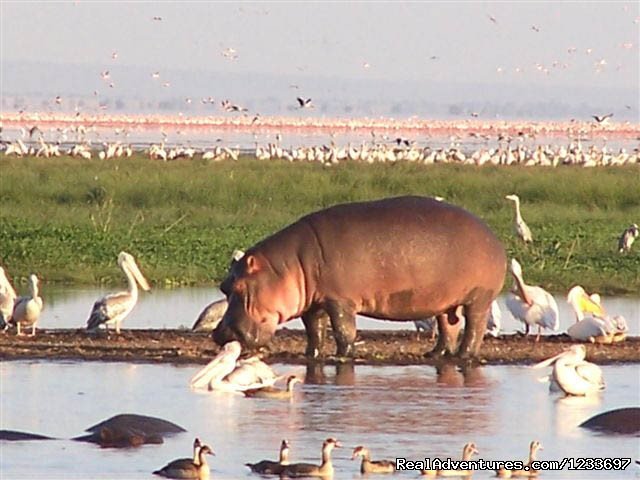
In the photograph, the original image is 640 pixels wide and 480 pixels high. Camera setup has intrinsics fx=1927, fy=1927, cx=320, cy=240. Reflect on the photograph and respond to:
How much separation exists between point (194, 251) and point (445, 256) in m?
8.40

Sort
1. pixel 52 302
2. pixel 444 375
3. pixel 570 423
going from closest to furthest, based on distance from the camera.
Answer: pixel 570 423 < pixel 444 375 < pixel 52 302

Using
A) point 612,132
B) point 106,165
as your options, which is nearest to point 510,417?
point 106,165

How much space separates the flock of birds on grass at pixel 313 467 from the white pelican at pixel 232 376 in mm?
2538

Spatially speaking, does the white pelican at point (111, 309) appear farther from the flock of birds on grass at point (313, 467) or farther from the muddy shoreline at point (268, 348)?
the flock of birds on grass at point (313, 467)

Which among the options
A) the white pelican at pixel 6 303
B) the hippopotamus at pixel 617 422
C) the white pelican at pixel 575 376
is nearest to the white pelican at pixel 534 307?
the white pelican at pixel 575 376

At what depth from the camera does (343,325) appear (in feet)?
46.6

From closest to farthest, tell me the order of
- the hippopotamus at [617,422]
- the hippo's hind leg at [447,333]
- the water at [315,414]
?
the water at [315,414], the hippopotamus at [617,422], the hippo's hind leg at [447,333]

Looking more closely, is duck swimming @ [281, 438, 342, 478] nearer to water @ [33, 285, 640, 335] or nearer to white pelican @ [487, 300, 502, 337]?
white pelican @ [487, 300, 502, 337]

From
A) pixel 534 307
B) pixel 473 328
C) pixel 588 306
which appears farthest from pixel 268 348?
pixel 588 306

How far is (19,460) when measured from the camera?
9867 mm

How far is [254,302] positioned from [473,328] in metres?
1.71

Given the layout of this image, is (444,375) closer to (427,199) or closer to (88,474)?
(427,199)

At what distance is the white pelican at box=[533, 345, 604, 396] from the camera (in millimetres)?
12617

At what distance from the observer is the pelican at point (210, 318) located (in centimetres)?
1580
